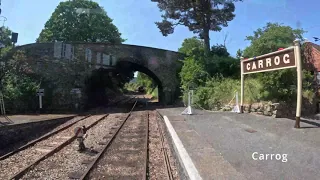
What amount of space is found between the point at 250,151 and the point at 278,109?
5209 millimetres

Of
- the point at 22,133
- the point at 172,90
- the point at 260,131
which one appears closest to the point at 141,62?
the point at 172,90

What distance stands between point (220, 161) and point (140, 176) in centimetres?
191

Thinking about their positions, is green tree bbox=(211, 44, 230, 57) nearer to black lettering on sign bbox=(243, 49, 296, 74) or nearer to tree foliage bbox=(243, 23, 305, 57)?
tree foliage bbox=(243, 23, 305, 57)

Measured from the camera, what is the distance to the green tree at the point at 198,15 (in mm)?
21703

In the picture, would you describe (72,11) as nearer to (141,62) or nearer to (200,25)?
(141,62)

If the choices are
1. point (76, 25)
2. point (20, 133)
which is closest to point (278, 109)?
point (20, 133)

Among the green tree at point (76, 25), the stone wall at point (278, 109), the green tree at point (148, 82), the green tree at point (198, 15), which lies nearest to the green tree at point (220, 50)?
the green tree at point (198, 15)

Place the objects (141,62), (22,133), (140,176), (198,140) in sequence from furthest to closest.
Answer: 1. (141,62)
2. (22,133)
3. (198,140)
4. (140,176)

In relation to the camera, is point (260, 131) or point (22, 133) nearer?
point (260, 131)

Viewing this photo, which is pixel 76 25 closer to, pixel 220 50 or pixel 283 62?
pixel 220 50

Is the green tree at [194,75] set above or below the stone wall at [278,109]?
above

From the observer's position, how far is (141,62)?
25.2m

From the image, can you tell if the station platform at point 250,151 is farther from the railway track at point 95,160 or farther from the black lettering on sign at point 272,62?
the black lettering on sign at point 272,62

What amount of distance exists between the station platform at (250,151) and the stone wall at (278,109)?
167 centimetres
